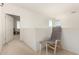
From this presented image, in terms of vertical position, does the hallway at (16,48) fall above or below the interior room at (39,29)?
below

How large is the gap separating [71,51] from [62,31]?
1.01 ft

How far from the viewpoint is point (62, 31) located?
56.4 inches

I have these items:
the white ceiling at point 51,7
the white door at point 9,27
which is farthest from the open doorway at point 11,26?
the white ceiling at point 51,7

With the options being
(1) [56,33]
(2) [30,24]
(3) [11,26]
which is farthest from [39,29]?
(3) [11,26]

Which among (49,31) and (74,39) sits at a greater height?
(49,31)

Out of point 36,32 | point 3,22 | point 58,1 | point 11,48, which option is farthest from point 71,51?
point 3,22

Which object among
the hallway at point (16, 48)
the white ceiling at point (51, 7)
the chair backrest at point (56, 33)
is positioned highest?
the white ceiling at point (51, 7)

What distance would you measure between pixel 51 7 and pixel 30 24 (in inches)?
14.8

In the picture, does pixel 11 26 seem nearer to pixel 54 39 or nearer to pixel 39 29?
pixel 39 29

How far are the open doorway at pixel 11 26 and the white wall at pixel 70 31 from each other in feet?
1.95

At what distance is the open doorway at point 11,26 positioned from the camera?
134 centimetres

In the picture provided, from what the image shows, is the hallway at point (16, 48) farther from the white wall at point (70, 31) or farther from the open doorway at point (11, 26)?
the white wall at point (70, 31)

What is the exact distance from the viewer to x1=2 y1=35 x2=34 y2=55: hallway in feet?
4.28

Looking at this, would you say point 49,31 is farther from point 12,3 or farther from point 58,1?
point 12,3
